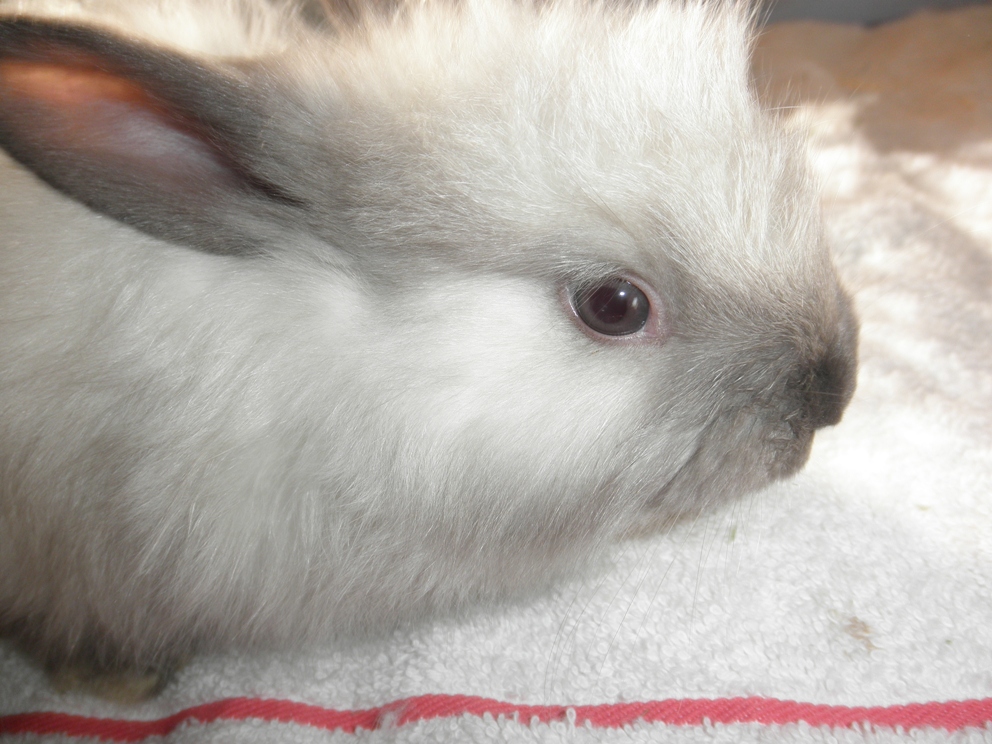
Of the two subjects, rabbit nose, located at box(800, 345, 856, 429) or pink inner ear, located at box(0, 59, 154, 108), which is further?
rabbit nose, located at box(800, 345, 856, 429)

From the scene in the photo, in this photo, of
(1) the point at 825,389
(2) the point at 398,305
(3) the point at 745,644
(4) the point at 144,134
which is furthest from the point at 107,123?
(3) the point at 745,644

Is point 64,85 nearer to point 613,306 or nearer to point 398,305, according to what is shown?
point 398,305

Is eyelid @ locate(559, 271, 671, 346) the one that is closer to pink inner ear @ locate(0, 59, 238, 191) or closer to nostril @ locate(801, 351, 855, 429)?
nostril @ locate(801, 351, 855, 429)

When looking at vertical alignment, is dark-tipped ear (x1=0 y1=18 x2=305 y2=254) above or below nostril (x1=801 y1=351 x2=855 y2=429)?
above

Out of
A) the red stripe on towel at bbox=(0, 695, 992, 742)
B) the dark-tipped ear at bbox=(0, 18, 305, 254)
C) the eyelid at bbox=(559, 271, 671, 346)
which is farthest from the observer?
the red stripe on towel at bbox=(0, 695, 992, 742)

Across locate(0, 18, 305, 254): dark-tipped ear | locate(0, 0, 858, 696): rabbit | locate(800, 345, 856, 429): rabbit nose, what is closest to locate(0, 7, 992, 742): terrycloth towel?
locate(0, 0, 858, 696): rabbit

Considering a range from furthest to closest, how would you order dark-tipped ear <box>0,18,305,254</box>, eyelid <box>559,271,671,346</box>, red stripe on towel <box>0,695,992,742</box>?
1. red stripe on towel <box>0,695,992,742</box>
2. eyelid <box>559,271,671,346</box>
3. dark-tipped ear <box>0,18,305,254</box>
